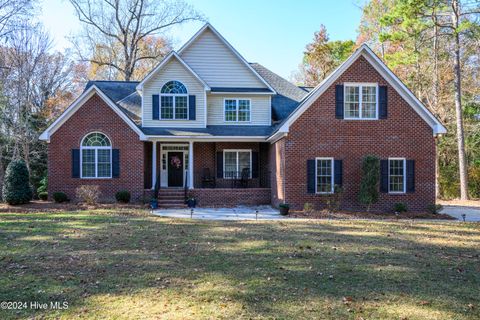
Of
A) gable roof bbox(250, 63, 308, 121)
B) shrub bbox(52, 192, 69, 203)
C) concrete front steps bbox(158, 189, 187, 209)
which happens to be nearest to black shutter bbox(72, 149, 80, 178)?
shrub bbox(52, 192, 69, 203)

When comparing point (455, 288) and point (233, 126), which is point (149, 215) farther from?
point (455, 288)

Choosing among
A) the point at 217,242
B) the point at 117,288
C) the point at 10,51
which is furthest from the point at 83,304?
the point at 10,51

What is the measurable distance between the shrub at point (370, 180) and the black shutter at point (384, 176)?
0.83 meters

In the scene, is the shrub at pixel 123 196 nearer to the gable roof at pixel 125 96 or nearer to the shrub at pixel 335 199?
the gable roof at pixel 125 96

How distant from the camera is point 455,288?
5430 millimetres

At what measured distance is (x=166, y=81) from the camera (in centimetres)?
1797

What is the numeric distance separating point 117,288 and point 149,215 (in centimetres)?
802

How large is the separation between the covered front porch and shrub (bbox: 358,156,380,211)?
5505 millimetres

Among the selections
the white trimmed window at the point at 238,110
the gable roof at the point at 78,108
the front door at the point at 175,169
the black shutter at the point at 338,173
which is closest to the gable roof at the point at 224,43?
the white trimmed window at the point at 238,110

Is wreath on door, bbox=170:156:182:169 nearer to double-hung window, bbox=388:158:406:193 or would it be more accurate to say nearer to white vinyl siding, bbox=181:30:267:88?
white vinyl siding, bbox=181:30:267:88

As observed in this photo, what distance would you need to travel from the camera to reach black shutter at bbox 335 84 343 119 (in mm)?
14609

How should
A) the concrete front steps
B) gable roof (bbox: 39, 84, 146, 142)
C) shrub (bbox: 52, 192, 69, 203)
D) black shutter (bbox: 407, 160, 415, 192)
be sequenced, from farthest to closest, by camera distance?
1. gable roof (bbox: 39, 84, 146, 142)
2. the concrete front steps
3. shrub (bbox: 52, 192, 69, 203)
4. black shutter (bbox: 407, 160, 415, 192)

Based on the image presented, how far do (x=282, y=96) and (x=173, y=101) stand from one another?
667cm

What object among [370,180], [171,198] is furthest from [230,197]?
[370,180]
